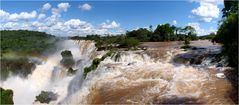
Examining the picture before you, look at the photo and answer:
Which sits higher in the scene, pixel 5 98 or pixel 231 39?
pixel 231 39

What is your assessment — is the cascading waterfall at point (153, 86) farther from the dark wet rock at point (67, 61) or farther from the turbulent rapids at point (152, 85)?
the dark wet rock at point (67, 61)

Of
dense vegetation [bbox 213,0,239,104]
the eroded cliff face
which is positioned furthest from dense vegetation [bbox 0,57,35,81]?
dense vegetation [bbox 213,0,239,104]

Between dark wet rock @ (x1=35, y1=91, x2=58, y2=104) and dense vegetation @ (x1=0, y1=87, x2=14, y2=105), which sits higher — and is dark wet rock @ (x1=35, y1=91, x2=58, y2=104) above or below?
below

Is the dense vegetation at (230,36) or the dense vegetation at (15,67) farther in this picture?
the dense vegetation at (15,67)

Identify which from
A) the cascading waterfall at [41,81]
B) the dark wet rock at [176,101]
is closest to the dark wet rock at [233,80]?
the dark wet rock at [176,101]

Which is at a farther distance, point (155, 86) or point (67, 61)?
point (67, 61)

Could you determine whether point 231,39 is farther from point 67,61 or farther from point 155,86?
point 67,61

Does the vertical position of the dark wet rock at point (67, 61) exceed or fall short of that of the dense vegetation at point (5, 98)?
it exceeds it

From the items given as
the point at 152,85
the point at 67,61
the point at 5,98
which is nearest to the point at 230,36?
the point at 152,85

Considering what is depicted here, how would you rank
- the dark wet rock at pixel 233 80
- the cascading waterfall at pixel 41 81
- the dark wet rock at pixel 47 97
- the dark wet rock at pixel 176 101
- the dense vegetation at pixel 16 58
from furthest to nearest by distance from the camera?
the dense vegetation at pixel 16 58
the cascading waterfall at pixel 41 81
the dark wet rock at pixel 47 97
the dark wet rock at pixel 233 80
the dark wet rock at pixel 176 101

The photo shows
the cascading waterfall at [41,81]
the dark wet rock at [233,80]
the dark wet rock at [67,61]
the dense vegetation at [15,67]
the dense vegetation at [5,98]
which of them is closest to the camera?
the dark wet rock at [233,80]

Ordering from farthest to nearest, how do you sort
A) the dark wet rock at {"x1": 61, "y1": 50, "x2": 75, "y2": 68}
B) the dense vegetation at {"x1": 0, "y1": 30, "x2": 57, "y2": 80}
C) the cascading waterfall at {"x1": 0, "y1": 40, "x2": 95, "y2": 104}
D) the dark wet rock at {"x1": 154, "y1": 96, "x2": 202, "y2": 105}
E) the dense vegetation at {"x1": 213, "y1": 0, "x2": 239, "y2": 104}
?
the dark wet rock at {"x1": 61, "y1": 50, "x2": 75, "y2": 68} → the dense vegetation at {"x1": 0, "y1": 30, "x2": 57, "y2": 80} → the cascading waterfall at {"x1": 0, "y1": 40, "x2": 95, "y2": 104} → the dense vegetation at {"x1": 213, "y1": 0, "x2": 239, "y2": 104} → the dark wet rock at {"x1": 154, "y1": 96, "x2": 202, "y2": 105}

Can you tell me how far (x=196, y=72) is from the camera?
58.6 ft

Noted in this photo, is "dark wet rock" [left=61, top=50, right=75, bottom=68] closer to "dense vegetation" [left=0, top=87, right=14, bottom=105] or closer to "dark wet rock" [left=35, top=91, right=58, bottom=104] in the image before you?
"dark wet rock" [left=35, top=91, right=58, bottom=104]
